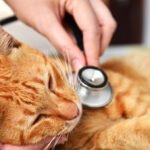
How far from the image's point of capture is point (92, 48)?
97 cm

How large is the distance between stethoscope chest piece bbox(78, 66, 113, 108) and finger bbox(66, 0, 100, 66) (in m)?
0.05

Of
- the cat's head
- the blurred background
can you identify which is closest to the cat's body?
the cat's head

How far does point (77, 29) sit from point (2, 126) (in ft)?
1.09

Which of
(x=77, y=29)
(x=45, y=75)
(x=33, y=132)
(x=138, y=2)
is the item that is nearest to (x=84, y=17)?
(x=77, y=29)

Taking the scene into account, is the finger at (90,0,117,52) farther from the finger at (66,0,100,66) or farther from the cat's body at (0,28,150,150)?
the cat's body at (0,28,150,150)

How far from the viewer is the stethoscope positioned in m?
0.90

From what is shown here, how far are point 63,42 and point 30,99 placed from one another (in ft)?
0.61

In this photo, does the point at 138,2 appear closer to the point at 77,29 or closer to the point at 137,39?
the point at 137,39

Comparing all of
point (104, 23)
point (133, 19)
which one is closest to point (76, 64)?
point (104, 23)

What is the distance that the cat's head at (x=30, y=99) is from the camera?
80 centimetres

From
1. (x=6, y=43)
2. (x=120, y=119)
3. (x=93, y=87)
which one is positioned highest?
(x=6, y=43)

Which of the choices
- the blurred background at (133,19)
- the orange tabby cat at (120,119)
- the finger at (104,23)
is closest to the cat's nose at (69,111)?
the orange tabby cat at (120,119)

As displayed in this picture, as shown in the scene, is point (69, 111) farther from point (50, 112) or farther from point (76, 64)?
point (76, 64)

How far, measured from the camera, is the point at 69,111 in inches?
33.0
